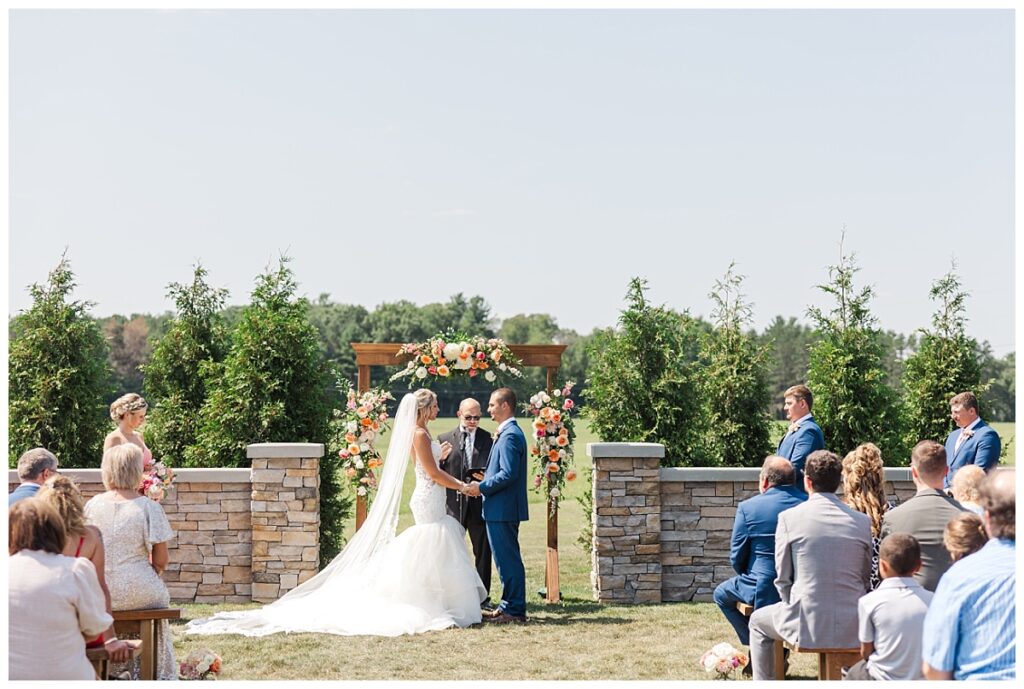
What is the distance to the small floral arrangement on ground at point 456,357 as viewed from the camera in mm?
9344

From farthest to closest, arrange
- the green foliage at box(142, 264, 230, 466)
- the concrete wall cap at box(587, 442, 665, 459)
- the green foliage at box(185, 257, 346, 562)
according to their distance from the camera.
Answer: the green foliage at box(142, 264, 230, 466)
the green foliage at box(185, 257, 346, 562)
the concrete wall cap at box(587, 442, 665, 459)

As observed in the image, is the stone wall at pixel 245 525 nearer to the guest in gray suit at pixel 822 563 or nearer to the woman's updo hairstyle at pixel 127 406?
the woman's updo hairstyle at pixel 127 406

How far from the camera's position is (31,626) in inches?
168

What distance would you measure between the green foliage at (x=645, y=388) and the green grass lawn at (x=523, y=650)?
1.91 meters

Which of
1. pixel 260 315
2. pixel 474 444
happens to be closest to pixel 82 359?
pixel 260 315

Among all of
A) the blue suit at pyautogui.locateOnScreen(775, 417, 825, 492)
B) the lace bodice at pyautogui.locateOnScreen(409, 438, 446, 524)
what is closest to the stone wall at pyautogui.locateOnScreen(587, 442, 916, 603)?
the blue suit at pyautogui.locateOnScreen(775, 417, 825, 492)

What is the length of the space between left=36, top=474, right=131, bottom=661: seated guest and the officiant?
12.5 ft

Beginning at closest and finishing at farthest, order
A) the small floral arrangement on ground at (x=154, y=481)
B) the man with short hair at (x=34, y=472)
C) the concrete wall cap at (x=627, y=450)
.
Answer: the man with short hair at (x=34, y=472) < the small floral arrangement on ground at (x=154, y=481) < the concrete wall cap at (x=627, y=450)

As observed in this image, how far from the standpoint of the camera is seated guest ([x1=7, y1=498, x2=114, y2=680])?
427cm

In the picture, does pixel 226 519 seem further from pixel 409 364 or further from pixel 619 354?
pixel 619 354

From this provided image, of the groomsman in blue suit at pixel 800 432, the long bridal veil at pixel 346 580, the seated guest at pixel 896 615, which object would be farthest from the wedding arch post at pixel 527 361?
the seated guest at pixel 896 615

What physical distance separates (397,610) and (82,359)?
498cm

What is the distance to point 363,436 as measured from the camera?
367 inches

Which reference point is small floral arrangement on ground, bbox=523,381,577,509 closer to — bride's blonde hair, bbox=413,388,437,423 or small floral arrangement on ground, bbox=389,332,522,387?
small floral arrangement on ground, bbox=389,332,522,387
